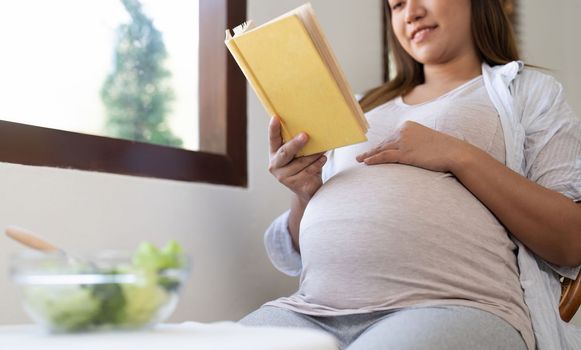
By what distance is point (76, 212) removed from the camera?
1225 millimetres

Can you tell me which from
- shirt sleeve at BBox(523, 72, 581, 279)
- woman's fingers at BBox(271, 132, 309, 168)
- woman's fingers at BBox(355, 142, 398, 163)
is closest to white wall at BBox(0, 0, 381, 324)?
woman's fingers at BBox(271, 132, 309, 168)

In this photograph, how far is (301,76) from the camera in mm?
1063

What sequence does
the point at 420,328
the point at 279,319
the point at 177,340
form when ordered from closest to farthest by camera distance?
the point at 177,340 < the point at 420,328 < the point at 279,319

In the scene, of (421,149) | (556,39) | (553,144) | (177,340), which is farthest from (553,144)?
(556,39)

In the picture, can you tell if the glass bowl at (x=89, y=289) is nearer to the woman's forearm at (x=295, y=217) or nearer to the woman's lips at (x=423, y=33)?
the woman's forearm at (x=295, y=217)

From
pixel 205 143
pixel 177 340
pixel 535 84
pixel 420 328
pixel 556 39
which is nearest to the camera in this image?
pixel 177 340

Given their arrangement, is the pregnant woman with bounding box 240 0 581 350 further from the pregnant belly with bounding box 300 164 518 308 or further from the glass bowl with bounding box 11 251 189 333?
the glass bowl with bounding box 11 251 189 333

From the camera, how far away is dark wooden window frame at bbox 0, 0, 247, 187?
1.23 m

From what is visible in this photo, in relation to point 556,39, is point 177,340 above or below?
below

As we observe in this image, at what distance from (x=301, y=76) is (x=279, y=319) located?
42 centimetres

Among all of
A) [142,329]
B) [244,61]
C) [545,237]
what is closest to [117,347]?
[142,329]

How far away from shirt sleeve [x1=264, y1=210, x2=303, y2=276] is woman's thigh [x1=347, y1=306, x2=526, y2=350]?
43 cm

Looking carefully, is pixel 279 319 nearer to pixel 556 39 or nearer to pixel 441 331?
pixel 441 331

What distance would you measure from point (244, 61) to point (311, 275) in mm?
392
